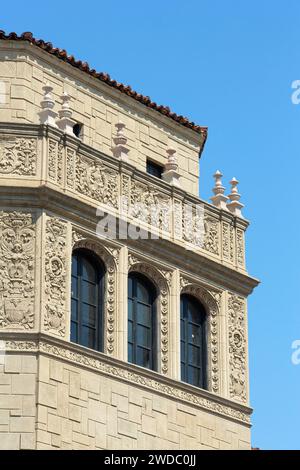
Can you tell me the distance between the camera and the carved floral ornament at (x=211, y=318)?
49.8 m

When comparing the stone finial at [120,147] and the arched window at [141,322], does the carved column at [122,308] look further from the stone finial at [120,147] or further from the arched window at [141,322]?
the stone finial at [120,147]

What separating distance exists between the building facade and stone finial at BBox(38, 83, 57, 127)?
0.13 feet

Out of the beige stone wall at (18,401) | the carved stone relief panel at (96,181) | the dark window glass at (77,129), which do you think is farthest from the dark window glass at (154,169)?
the beige stone wall at (18,401)

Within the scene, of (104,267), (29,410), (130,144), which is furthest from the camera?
(130,144)

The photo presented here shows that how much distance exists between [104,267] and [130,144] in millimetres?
4506

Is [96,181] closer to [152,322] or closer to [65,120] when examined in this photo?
[65,120]

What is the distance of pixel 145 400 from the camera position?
47.7m

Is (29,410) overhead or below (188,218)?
below

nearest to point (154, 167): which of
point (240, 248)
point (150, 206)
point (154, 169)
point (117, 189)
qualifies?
point (154, 169)

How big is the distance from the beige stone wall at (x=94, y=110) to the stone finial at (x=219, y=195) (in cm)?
95

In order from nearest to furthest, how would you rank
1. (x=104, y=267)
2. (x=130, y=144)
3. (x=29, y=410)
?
1. (x=29, y=410)
2. (x=104, y=267)
3. (x=130, y=144)

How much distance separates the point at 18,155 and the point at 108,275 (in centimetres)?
339
